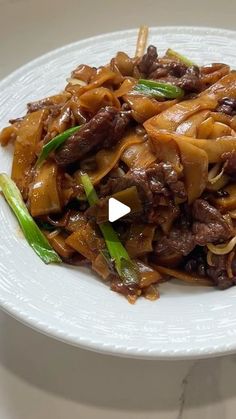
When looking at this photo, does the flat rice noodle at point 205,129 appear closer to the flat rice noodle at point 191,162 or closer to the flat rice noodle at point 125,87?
the flat rice noodle at point 191,162

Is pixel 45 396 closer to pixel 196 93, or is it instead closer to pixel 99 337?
pixel 99 337

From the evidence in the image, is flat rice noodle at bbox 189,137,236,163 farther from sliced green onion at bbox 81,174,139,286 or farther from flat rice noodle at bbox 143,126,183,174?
sliced green onion at bbox 81,174,139,286

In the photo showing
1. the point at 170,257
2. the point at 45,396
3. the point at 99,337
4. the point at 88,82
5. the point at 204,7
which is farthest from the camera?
the point at 204,7

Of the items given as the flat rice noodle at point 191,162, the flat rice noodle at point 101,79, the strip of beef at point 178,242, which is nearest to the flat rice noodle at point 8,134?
the flat rice noodle at point 101,79

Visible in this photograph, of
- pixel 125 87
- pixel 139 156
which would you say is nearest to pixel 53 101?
pixel 125 87

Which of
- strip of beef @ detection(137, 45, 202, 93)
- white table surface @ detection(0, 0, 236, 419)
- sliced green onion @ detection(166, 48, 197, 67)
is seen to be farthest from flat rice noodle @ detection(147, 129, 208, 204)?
sliced green onion @ detection(166, 48, 197, 67)

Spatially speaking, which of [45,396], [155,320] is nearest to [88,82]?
[155,320]
